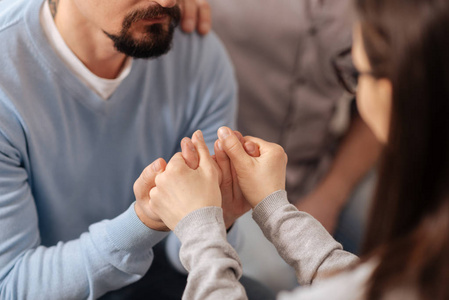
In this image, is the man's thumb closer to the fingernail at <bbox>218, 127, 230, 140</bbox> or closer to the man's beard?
the fingernail at <bbox>218, 127, 230, 140</bbox>

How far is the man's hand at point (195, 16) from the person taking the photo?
101 cm

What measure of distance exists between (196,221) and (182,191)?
2.0 inches

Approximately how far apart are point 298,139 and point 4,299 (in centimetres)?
88

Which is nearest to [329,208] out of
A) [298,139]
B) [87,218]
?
[298,139]

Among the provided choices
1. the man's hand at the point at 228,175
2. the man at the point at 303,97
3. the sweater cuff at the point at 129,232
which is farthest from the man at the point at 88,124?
the man at the point at 303,97

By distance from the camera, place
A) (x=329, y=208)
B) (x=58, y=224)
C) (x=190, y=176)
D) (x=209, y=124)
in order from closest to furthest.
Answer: (x=190, y=176) → (x=58, y=224) → (x=209, y=124) → (x=329, y=208)

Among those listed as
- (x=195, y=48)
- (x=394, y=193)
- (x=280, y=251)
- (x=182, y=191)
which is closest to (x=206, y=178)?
(x=182, y=191)

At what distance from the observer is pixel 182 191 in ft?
2.21

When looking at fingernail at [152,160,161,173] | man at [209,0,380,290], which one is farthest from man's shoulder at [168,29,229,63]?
fingernail at [152,160,161,173]

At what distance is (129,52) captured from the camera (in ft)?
2.86

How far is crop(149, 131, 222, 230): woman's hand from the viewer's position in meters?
0.67

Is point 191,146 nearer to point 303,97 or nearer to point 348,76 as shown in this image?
point 348,76

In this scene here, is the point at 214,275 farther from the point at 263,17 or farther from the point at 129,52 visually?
the point at 263,17

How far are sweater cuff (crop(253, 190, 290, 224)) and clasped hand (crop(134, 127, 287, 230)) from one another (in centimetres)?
1
